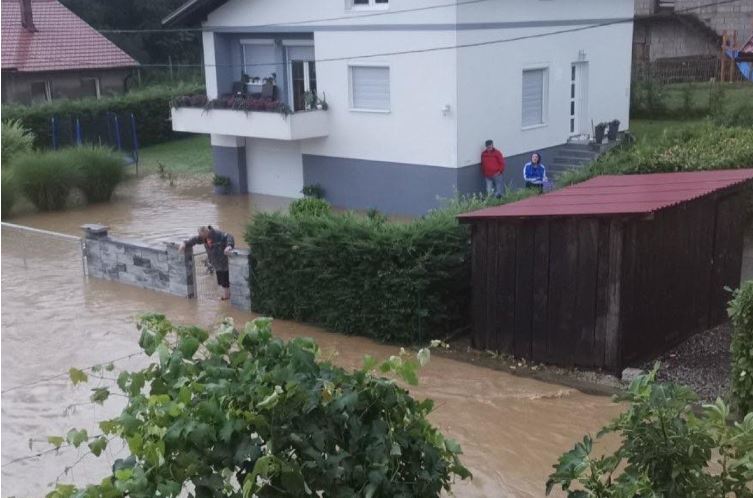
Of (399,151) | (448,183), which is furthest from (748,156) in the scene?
(399,151)

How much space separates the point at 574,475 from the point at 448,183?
16436mm

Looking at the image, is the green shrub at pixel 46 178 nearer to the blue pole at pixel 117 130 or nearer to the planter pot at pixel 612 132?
the blue pole at pixel 117 130

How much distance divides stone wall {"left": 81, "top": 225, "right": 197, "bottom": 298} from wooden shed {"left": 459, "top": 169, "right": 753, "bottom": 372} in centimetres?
554

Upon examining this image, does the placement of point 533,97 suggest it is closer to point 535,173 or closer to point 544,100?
point 544,100

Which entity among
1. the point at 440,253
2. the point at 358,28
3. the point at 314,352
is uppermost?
the point at 358,28

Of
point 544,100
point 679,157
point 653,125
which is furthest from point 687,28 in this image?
point 679,157

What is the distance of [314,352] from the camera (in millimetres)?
4262

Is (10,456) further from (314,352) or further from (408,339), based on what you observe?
(314,352)

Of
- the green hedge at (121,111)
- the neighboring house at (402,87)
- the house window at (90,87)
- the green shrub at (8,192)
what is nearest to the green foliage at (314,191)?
the neighboring house at (402,87)

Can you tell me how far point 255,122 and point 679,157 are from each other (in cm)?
1080

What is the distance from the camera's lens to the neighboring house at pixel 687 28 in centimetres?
3731

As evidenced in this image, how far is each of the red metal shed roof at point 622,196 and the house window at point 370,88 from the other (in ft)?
28.7

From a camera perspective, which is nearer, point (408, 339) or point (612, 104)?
point (408, 339)

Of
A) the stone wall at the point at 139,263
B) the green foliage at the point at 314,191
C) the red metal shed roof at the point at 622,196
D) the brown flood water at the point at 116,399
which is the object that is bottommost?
the brown flood water at the point at 116,399
